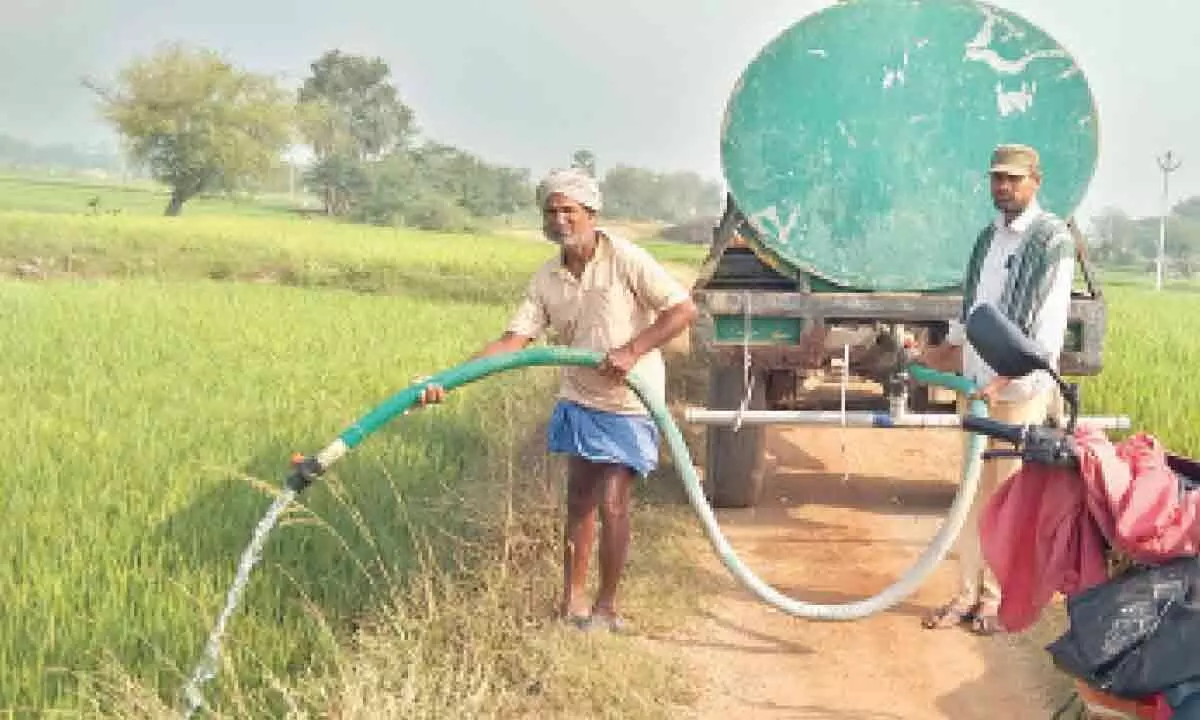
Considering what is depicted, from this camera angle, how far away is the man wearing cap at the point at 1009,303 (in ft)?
12.7

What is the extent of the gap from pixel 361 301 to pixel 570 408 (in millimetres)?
11159

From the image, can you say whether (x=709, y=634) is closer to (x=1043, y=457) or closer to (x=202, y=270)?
(x=1043, y=457)

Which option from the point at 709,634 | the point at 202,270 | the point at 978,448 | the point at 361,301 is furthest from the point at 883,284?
the point at 202,270

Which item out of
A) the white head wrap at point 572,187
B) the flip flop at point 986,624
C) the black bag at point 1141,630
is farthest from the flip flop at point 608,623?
the black bag at point 1141,630

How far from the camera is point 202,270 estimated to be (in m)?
20.0

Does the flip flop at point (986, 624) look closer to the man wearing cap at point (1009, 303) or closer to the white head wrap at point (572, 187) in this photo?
the man wearing cap at point (1009, 303)

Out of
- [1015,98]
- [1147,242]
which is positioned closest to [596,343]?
[1015,98]

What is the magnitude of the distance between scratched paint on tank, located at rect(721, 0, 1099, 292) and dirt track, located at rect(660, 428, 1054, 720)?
1.24m

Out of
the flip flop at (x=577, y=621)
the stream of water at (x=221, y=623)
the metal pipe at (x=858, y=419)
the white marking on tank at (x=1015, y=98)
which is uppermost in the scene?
the white marking on tank at (x=1015, y=98)

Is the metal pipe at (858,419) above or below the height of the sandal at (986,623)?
above

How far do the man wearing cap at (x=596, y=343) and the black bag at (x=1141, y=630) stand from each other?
6.31 feet

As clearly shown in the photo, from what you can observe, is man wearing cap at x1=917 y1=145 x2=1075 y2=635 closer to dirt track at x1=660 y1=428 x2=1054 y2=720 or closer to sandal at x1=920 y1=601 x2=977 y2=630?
sandal at x1=920 y1=601 x2=977 y2=630

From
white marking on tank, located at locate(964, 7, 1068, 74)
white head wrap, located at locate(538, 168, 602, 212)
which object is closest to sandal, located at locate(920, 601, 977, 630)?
white head wrap, located at locate(538, 168, 602, 212)

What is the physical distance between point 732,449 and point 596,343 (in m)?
2.04
